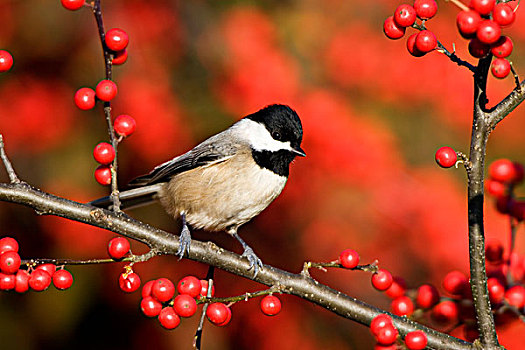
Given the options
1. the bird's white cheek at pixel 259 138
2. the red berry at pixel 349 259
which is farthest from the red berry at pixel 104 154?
the bird's white cheek at pixel 259 138

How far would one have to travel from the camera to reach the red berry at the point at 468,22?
1646mm

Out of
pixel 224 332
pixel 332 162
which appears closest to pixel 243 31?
pixel 332 162

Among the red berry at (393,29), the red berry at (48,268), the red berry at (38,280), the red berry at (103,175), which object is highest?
the red berry at (393,29)

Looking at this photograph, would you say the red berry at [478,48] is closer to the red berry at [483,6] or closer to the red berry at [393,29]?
the red berry at [483,6]

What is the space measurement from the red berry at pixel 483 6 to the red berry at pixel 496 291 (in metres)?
1.22

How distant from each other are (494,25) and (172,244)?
141cm

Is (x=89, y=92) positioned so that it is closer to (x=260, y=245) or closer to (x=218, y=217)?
(x=218, y=217)

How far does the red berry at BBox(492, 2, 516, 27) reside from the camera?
66.2 inches

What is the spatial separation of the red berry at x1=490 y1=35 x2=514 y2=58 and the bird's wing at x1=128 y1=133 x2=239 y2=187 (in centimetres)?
206

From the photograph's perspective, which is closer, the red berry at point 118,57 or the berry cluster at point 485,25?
the berry cluster at point 485,25

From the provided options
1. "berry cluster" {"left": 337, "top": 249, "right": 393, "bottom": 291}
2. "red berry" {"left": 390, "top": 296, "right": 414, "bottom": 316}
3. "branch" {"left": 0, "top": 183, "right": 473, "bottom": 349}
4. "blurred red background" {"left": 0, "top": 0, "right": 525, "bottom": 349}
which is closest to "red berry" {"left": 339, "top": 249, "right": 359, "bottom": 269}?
"berry cluster" {"left": 337, "top": 249, "right": 393, "bottom": 291}

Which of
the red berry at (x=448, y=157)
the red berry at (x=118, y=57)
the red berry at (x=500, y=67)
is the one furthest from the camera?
the red berry at (x=118, y=57)

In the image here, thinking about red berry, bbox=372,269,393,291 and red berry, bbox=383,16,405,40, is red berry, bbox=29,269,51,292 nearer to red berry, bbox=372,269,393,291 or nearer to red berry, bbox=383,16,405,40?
red berry, bbox=372,269,393,291

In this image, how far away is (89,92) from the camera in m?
2.16
